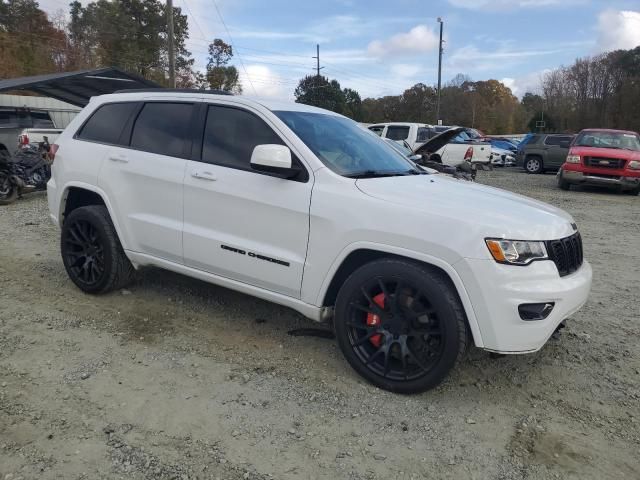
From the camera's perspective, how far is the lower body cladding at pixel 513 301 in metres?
2.85

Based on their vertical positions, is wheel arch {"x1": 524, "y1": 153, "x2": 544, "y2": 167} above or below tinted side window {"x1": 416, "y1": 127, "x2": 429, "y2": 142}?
below

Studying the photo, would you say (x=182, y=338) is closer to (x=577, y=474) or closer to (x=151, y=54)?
(x=577, y=474)

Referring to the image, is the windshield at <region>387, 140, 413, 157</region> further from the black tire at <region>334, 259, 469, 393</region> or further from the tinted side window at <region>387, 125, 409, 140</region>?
the tinted side window at <region>387, 125, 409, 140</region>

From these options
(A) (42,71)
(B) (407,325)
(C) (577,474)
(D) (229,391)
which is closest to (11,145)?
(D) (229,391)

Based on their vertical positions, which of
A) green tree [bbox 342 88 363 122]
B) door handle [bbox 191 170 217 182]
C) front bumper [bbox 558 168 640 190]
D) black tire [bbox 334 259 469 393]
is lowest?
black tire [bbox 334 259 469 393]

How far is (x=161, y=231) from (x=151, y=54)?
51.1m

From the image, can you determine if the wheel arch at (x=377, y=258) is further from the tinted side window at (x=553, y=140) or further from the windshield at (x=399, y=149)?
the tinted side window at (x=553, y=140)

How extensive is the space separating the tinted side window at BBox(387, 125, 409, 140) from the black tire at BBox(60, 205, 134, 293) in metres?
14.3

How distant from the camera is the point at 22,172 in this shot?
10.1 metres

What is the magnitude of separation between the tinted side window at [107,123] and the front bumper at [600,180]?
42.0 feet

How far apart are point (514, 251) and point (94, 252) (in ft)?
11.4

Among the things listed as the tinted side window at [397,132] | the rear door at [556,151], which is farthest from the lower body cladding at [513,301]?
the rear door at [556,151]

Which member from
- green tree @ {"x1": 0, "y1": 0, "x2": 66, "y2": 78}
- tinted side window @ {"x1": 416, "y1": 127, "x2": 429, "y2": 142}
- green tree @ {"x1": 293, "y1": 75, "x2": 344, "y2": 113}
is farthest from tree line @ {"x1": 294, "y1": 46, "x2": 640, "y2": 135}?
tinted side window @ {"x1": 416, "y1": 127, "x2": 429, "y2": 142}

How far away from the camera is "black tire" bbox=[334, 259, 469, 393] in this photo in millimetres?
2967
